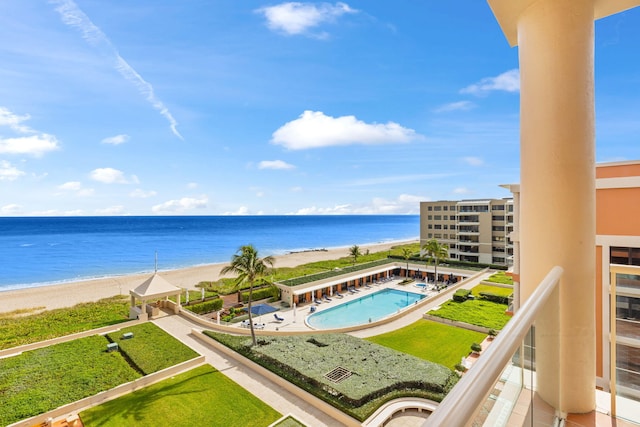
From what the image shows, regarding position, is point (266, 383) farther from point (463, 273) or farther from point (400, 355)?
point (463, 273)

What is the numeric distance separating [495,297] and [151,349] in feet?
69.6

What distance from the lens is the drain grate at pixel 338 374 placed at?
11.9 meters

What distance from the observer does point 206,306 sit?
22266mm

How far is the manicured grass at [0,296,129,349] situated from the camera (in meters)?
17.1

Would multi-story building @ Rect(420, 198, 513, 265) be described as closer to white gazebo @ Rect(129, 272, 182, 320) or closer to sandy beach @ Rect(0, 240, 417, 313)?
sandy beach @ Rect(0, 240, 417, 313)

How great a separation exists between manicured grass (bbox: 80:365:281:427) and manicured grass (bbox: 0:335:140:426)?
46.1 inches

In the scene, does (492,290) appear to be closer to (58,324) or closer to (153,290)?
(153,290)

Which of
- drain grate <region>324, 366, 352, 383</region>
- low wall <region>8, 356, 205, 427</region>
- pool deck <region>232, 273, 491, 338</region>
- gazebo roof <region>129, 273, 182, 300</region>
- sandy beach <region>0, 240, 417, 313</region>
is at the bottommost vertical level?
sandy beach <region>0, 240, 417, 313</region>

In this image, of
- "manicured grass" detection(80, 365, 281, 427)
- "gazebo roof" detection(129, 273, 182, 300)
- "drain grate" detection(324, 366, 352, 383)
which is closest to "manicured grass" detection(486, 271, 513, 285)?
"drain grate" detection(324, 366, 352, 383)

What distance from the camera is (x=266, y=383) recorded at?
12547mm

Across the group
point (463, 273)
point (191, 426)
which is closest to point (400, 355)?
point (191, 426)

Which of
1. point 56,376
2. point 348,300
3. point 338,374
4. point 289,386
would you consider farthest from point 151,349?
point 348,300

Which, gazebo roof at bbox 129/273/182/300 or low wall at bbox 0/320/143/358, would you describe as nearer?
low wall at bbox 0/320/143/358

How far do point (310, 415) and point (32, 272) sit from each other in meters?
53.4
